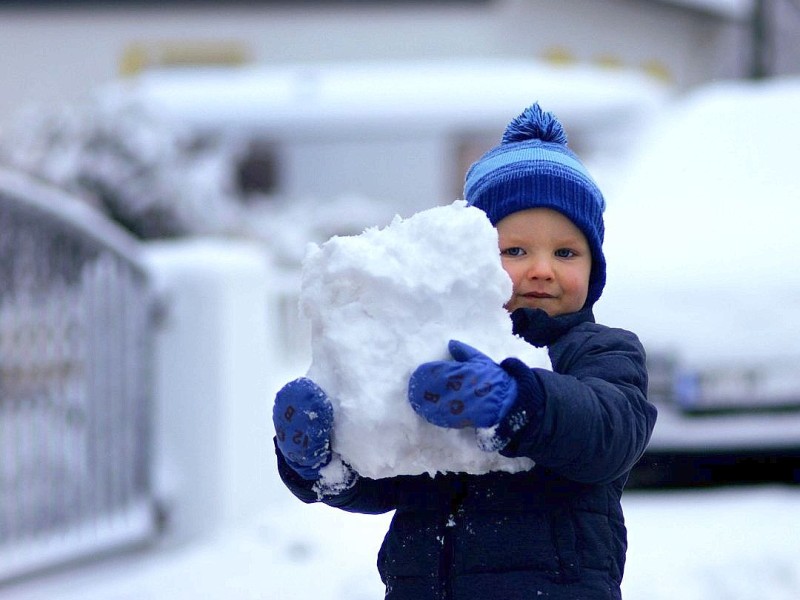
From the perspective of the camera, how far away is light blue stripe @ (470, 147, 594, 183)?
1930 mm

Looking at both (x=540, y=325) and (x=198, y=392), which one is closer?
(x=540, y=325)

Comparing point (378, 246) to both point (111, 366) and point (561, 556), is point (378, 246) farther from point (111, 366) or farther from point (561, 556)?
point (111, 366)

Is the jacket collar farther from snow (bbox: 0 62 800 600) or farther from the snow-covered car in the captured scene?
the snow-covered car

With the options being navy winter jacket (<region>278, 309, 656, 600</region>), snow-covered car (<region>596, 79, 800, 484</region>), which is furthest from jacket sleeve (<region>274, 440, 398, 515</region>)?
snow-covered car (<region>596, 79, 800, 484</region>)

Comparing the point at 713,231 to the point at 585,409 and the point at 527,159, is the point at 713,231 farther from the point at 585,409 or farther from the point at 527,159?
the point at 585,409

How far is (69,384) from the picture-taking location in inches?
185

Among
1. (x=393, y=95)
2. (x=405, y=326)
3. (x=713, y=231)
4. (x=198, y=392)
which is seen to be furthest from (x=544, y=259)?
(x=393, y=95)

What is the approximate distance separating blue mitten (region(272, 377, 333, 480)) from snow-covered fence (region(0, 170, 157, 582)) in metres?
2.92

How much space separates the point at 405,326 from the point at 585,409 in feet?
0.90

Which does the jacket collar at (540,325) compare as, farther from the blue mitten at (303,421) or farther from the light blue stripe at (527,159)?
the blue mitten at (303,421)

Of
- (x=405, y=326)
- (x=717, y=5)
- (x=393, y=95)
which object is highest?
(x=717, y=5)

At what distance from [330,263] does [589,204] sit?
0.41 m

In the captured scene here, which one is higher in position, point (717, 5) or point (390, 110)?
point (717, 5)

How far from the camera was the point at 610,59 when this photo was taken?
23.0 m
